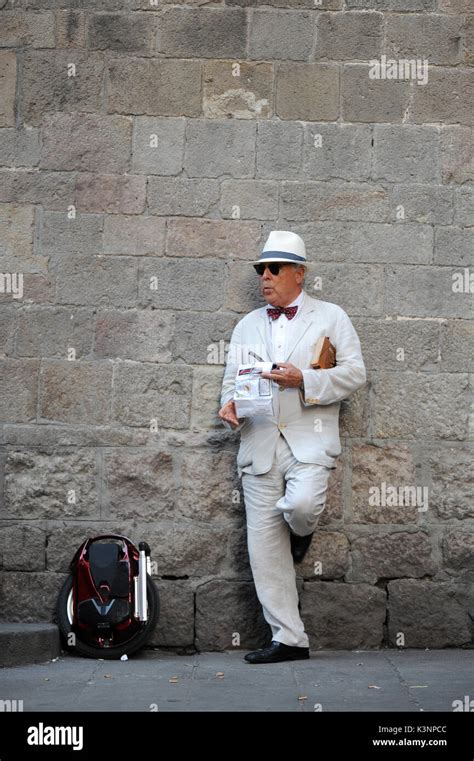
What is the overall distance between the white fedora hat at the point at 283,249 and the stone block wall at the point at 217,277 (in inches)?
11.9

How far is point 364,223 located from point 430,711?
2862 mm

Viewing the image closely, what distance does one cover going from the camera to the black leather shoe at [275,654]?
595 centimetres

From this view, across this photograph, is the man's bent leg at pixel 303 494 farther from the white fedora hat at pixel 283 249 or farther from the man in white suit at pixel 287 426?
the white fedora hat at pixel 283 249

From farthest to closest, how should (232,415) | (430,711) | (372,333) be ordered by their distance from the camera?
(372,333)
(232,415)
(430,711)

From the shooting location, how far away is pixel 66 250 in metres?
6.60

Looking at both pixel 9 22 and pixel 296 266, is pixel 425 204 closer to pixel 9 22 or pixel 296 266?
pixel 296 266

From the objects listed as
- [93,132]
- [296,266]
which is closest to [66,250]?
[93,132]

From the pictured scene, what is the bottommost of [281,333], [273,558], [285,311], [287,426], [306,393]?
[273,558]

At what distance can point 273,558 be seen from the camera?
6.09m

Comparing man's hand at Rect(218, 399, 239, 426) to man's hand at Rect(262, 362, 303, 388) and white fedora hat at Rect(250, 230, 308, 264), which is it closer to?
man's hand at Rect(262, 362, 303, 388)

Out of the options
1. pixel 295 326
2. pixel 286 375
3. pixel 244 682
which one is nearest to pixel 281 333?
pixel 295 326

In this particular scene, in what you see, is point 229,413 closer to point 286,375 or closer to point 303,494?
point 286,375

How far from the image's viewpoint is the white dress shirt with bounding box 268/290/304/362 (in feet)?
20.4

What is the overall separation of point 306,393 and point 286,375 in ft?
0.50
